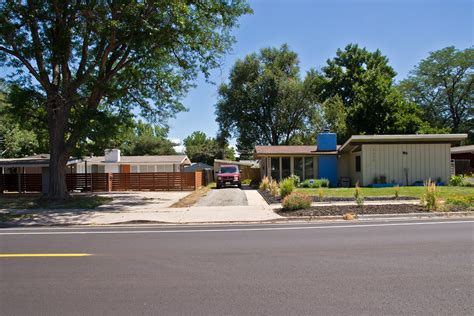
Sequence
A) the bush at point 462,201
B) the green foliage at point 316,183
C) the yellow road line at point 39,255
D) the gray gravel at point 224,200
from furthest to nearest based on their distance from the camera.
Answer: the green foliage at point 316,183
the gray gravel at point 224,200
the bush at point 462,201
the yellow road line at point 39,255

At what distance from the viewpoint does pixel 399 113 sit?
43.1 m

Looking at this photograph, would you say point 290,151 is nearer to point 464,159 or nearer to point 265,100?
point 265,100

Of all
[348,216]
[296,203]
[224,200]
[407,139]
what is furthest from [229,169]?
[348,216]

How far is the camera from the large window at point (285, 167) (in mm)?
32469

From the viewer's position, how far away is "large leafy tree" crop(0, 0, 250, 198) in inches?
723

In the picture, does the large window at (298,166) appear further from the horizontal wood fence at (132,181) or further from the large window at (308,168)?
the horizontal wood fence at (132,181)

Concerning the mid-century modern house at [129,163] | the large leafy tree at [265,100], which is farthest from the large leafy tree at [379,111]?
the mid-century modern house at [129,163]

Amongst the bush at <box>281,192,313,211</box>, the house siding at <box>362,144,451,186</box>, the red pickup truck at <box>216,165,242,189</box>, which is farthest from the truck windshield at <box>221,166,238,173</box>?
the bush at <box>281,192,313,211</box>

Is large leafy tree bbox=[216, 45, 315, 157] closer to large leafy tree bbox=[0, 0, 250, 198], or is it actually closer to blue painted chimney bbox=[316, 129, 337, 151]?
blue painted chimney bbox=[316, 129, 337, 151]

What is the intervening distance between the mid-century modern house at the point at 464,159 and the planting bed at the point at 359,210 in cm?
2950

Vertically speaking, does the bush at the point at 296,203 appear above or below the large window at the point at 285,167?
below

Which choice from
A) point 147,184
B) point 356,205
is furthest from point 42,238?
point 147,184

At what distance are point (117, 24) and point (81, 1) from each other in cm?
373

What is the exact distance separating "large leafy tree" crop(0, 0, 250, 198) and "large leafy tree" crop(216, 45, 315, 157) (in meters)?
27.7
